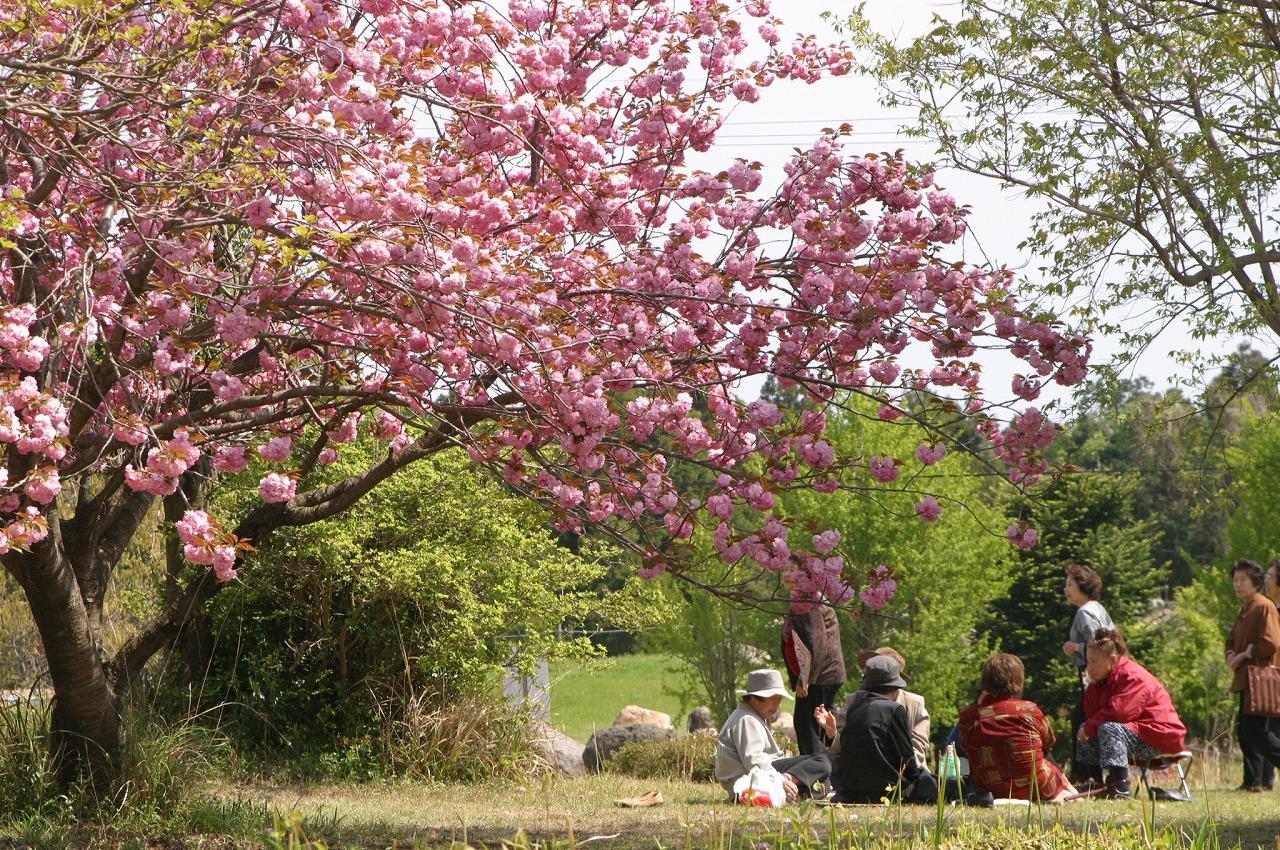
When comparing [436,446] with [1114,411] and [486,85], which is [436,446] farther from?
[1114,411]

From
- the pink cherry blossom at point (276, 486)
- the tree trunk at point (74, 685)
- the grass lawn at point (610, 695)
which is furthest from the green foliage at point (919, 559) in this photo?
the pink cherry blossom at point (276, 486)

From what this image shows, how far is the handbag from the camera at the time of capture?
7.98 m

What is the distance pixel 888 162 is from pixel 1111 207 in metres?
1.26

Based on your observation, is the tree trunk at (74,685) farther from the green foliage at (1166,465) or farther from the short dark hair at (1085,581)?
the short dark hair at (1085,581)

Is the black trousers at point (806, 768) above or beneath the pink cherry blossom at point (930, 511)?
beneath

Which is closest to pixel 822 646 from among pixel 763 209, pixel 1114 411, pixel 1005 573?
pixel 1114 411

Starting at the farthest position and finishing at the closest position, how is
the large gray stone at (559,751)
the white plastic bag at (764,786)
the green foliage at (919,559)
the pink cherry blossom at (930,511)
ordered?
the green foliage at (919,559) < the large gray stone at (559,751) < the white plastic bag at (764,786) < the pink cherry blossom at (930,511)

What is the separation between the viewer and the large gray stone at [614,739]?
12.1 metres

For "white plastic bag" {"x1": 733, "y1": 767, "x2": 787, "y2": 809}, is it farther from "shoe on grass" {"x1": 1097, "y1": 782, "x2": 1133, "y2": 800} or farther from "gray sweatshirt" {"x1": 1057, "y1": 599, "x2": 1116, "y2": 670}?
"gray sweatshirt" {"x1": 1057, "y1": 599, "x2": 1116, "y2": 670}

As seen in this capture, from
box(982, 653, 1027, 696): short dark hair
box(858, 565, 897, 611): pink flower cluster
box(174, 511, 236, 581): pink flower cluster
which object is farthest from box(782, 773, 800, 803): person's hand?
box(174, 511, 236, 581): pink flower cluster

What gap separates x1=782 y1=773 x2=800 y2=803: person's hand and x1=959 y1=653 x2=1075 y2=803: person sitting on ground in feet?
3.08

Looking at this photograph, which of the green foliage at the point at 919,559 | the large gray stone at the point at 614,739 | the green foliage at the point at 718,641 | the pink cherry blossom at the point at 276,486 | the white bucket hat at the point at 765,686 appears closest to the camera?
the pink cherry blossom at the point at 276,486

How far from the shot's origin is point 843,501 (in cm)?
1783

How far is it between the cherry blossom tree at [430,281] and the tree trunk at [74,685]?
0.05 feet
